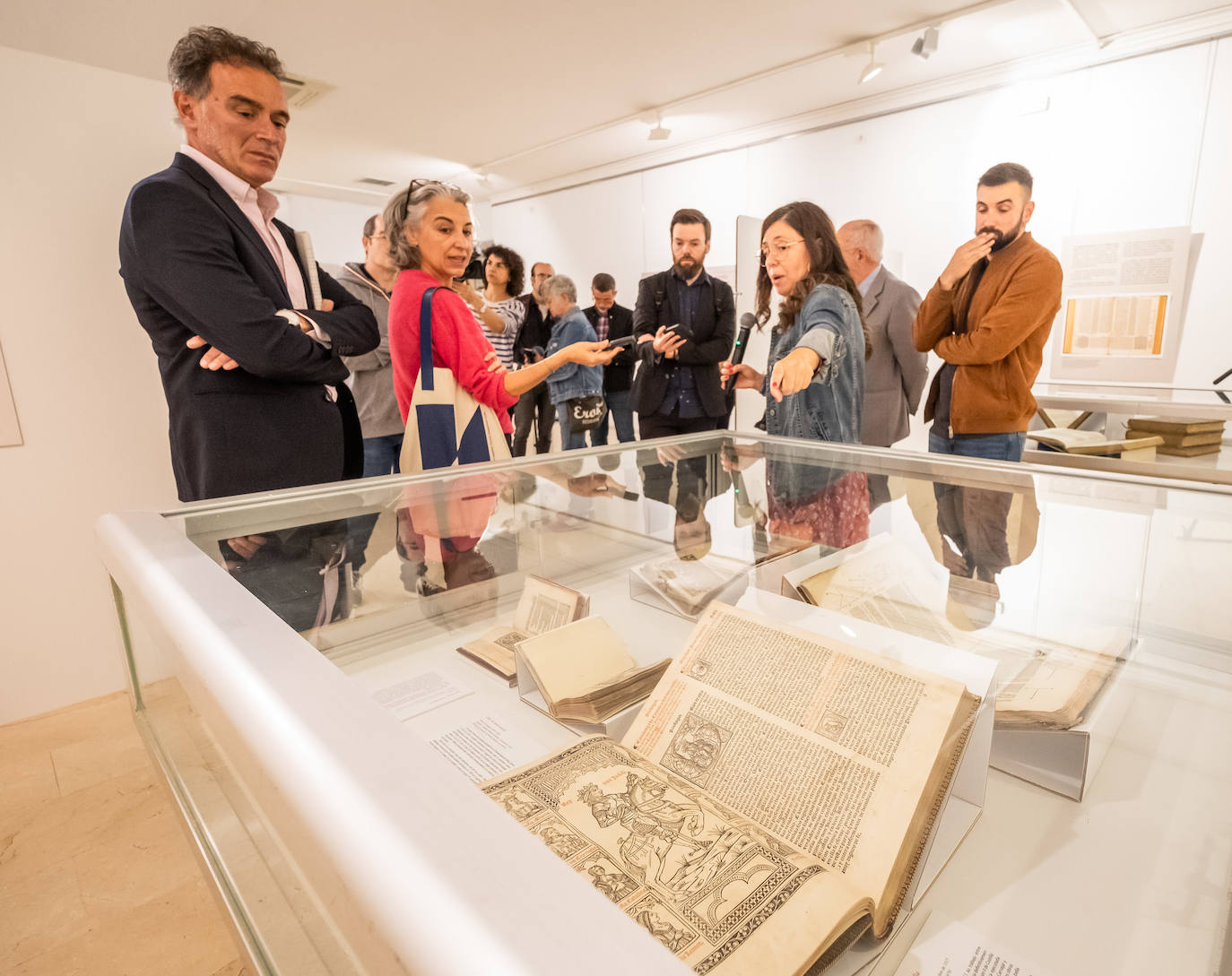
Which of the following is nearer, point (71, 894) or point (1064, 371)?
point (71, 894)

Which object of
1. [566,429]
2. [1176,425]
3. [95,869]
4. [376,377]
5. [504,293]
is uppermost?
[504,293]

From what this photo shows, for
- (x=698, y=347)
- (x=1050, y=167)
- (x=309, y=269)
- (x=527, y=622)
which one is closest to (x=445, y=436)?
(x=309, y=269)

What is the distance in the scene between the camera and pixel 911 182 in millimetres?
4625

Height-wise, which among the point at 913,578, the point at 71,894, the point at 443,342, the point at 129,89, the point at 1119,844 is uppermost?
the point at 129,89

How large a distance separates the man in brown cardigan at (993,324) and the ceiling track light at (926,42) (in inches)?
62.5

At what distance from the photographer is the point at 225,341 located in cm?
143

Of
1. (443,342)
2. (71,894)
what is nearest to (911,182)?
(443,342)

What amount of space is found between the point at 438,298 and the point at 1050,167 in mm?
4071

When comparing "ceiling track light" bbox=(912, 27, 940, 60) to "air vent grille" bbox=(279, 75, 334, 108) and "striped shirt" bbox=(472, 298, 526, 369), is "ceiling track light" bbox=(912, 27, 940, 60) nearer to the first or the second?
"striped shirt" bbox=(472, 298, 526, 369)

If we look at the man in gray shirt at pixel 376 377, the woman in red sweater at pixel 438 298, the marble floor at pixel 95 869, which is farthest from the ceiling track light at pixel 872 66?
the marble floor at pixel 95 869

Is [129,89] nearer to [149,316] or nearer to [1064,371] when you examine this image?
[149,316]

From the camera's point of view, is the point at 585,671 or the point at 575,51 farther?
the point at 575,51

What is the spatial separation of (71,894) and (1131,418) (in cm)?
403

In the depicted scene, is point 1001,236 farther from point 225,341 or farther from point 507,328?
point 507,328
